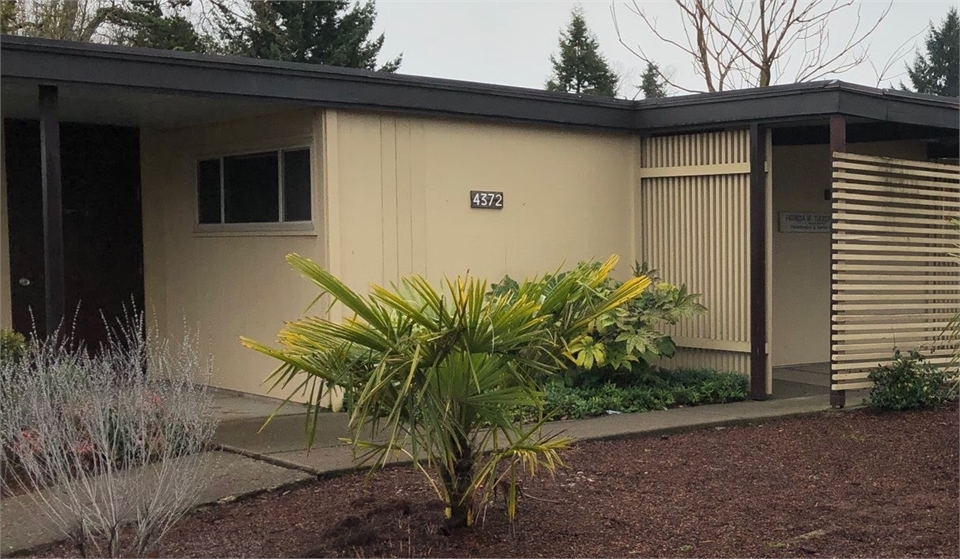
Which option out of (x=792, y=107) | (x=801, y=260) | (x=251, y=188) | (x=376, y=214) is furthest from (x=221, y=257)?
(x=801, y=260)

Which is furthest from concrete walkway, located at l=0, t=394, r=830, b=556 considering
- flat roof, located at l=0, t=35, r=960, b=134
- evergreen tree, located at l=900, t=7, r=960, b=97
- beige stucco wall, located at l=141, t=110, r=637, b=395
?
evergreen tree, located at l=900, t=7, r=960, b=97

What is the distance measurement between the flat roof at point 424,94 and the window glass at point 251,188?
127 cm

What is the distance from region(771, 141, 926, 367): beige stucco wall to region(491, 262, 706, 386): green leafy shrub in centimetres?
273

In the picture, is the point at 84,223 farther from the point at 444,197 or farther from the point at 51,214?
the point at 444,197

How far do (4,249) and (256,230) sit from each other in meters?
2.49

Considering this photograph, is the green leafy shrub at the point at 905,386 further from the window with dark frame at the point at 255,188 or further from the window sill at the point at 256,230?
the window with dark frame at the point at 255,188

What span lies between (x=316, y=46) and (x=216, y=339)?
19.0 m

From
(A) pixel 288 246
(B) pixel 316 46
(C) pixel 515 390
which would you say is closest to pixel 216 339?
(A) pixel 288 246

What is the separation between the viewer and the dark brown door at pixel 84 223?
10359 mm

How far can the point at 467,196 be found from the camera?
1013 cm

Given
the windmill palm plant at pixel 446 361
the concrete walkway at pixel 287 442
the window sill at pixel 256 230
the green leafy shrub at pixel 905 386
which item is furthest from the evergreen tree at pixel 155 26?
the windmill palm plant at pixel 446 361

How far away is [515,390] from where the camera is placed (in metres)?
5.14

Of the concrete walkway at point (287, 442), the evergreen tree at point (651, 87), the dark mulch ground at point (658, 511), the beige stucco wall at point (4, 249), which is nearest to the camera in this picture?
the dark mulch ground at point (658, 511)

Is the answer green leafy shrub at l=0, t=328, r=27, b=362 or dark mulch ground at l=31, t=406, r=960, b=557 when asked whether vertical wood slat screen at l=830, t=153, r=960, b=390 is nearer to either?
dark mulch ground at l=31, t=406, r=960, b=557
